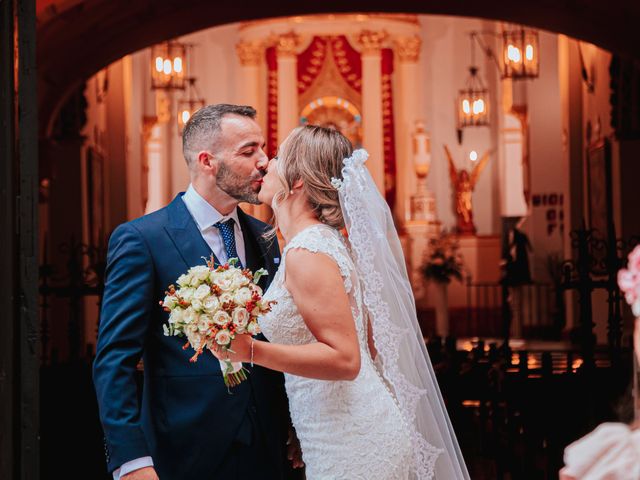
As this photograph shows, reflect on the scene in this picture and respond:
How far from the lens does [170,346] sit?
366 cm

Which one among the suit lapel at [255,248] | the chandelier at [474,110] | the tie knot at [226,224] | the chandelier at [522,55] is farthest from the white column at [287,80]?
the tie knot at [226,224]

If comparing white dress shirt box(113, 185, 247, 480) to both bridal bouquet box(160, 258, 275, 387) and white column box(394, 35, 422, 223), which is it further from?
white column box(394, 35, 422, 223)

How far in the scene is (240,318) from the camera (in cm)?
319

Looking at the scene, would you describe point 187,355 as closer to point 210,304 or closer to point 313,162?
point 210,304

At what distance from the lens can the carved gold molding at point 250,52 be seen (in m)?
24.5

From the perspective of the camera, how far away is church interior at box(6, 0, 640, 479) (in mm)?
8102

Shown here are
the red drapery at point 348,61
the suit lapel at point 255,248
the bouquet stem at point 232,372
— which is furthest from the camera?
the red drapery at point 348,61

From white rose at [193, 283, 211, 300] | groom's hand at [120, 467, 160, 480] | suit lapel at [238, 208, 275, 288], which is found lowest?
groom's hand at [120, 467, 160, 480]

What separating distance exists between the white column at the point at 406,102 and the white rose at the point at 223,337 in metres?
20.8

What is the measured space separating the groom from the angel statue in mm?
19586

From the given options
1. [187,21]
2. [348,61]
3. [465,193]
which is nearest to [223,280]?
[187,21]

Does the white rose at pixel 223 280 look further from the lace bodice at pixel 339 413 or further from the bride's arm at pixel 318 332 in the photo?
the lace bodice at pixel 339 413

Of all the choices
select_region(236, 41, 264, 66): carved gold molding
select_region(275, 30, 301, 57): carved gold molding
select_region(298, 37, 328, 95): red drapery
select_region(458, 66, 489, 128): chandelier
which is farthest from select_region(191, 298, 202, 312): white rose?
select_region(298, 37, 328, 95): red drapery

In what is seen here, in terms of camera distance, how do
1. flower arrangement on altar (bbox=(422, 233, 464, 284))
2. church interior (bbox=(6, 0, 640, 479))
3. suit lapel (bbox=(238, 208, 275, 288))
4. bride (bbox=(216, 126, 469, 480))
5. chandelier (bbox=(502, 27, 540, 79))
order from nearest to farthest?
1. bride (bbox=(216, 126, 469, 480))
2. suit lapel (bbox=(238, 208, 275, 288))
3. church interior (bbox=(6, 0, 640, 479))
4. chandelier (bbox=(502, 27, 540, 79))
5. flower arrangement on altar (bbox=(422, 233, 464, 284))
